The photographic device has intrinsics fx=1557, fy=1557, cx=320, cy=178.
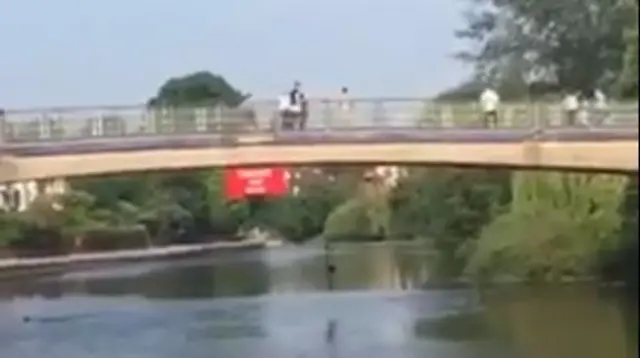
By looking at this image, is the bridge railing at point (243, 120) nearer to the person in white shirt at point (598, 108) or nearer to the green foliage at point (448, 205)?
the person in white shirt at point (598, 108)

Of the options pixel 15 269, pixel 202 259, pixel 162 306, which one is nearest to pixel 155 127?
pixel 162 306

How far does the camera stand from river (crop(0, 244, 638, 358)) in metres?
9.34

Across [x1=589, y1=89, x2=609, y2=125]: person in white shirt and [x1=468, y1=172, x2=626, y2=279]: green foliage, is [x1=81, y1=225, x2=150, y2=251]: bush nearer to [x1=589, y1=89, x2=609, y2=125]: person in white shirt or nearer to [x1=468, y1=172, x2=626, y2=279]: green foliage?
[x1=468, y1=172, x2=626, y2=279]: green foliage

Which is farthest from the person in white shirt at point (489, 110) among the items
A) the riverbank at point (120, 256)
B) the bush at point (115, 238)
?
the bush at point (115, 238)

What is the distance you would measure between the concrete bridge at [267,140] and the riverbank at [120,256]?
934 cm

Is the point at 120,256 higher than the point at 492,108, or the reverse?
the point at 492,108

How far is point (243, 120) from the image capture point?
9.02 meters

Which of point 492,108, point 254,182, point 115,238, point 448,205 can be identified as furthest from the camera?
point 115,238

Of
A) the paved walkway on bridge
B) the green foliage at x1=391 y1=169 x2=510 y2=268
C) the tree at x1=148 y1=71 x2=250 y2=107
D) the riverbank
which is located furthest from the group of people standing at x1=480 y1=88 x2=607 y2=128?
the riverbank

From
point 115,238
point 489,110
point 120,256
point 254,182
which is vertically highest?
point 489,110

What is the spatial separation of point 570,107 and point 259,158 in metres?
2.41

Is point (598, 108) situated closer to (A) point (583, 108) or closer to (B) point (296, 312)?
(A) point (583, 108)

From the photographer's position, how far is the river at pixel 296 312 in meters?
9.34

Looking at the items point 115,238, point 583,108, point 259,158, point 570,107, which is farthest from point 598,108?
point 115,238
